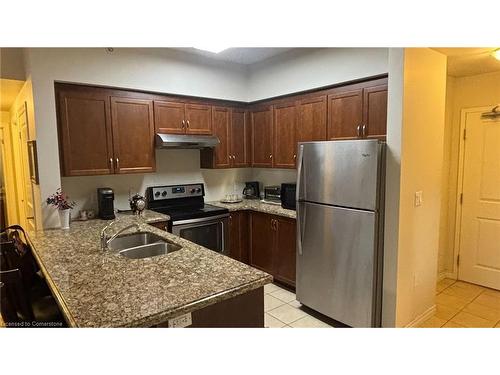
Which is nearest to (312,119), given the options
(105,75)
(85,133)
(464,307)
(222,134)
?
(222,134)

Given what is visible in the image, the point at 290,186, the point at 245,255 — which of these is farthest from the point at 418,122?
the point at 245,255

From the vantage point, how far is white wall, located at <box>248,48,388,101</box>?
2.68 metres

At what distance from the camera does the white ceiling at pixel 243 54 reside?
11.0 feet

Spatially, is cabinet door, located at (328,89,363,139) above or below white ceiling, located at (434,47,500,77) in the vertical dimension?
below

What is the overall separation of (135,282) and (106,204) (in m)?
1.82

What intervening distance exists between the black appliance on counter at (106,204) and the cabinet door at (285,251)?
68.1 inches

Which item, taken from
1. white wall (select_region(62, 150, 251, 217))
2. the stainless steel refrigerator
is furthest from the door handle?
white wall (select_region(62, 150, 251, 217))

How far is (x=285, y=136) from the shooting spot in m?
3.57

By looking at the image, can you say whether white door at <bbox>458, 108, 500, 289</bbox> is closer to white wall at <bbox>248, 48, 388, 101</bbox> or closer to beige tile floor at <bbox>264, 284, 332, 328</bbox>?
white wall at <bbox>248, 48, 388, 101</bbox>

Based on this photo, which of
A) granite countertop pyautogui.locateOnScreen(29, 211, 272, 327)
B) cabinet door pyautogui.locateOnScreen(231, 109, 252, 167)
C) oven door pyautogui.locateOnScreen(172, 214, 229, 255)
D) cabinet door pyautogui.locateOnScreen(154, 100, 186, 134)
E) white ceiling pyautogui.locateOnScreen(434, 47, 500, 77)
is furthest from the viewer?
cabinet door pyautogui.locateOnScreen(231, 109, 252, 167)

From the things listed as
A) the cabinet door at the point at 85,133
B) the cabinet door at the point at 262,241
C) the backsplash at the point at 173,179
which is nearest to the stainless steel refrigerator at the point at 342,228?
the cabinet door at the point at 262,241

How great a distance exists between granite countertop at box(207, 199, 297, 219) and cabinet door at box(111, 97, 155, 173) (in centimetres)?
102

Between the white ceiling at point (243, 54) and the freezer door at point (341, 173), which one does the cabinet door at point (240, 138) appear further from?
the freezer door at point (341, 173)

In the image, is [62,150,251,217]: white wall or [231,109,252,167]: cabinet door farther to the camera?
[231,109,252,167]: cabinet door
